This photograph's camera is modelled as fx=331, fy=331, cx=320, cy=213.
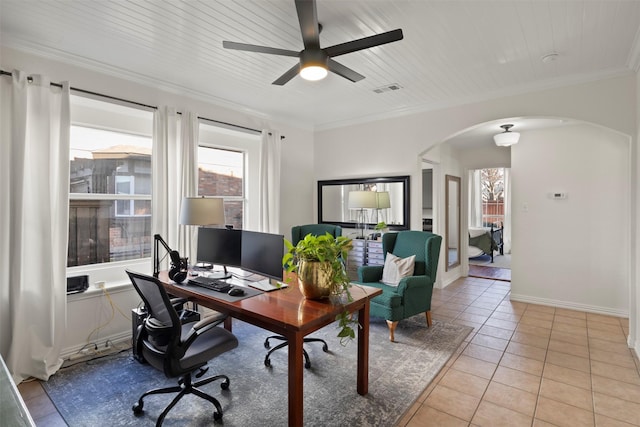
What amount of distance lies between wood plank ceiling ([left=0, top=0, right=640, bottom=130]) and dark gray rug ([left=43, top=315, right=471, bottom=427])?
2618 mm

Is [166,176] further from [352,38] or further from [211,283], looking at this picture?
[352,38]

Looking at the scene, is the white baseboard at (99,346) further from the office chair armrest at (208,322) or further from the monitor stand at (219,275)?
the office chair armrest at (208,322)

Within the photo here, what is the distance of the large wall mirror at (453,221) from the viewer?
5.67 meters

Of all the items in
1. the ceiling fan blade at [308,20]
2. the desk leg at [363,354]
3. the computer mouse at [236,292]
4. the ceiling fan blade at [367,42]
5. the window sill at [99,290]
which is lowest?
the desk leg at [363,354]

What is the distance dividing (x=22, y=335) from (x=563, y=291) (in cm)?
586

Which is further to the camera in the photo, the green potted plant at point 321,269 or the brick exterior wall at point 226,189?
the brick exterior wall at point 226,189

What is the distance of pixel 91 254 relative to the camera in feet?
10.9

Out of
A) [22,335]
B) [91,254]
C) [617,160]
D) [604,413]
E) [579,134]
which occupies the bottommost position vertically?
[604,413]

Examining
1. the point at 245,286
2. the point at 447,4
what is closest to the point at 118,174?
the point at 245,286

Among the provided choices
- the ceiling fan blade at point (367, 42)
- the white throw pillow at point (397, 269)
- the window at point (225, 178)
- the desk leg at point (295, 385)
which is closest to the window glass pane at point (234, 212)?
the window at point (225, 178)

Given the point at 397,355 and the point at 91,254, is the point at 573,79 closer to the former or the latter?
the point at 397,355

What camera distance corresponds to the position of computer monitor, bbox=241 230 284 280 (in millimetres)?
2373

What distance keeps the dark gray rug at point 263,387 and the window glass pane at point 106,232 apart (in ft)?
3.40

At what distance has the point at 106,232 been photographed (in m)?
3.40
